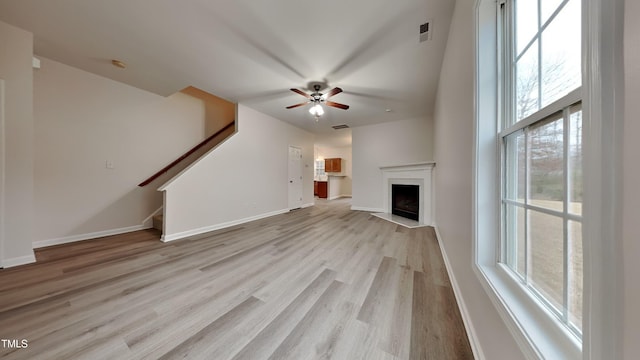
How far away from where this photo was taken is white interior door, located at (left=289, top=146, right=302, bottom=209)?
5.83 meters

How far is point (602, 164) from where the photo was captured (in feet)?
1.38

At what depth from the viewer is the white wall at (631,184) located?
0.34 m

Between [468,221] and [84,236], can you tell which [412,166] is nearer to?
[468,221]

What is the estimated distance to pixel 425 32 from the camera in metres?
2.15

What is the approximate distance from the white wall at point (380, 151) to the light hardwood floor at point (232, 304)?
9.88ft

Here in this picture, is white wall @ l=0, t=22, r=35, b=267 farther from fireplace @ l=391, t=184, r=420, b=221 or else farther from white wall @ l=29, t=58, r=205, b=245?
fireplace @ l=391, t=184, r=420, b=221

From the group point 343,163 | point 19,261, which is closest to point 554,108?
point 19,261

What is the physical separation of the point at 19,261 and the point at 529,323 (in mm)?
4497

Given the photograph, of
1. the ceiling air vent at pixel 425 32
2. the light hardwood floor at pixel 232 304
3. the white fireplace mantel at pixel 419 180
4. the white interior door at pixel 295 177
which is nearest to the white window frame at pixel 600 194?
the light hardwood floor at pixel 232 304

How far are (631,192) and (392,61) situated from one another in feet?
9.39

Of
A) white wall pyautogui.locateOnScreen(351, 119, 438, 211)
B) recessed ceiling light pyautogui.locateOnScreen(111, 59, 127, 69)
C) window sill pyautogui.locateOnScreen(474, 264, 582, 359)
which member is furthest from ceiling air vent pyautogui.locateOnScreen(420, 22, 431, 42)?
recessed ceiling light pyautogui.locateOnScreen(111, 59, 127, 69)

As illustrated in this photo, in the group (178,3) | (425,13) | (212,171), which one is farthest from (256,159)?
(425,13)

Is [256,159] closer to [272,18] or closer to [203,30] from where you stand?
[203,30]

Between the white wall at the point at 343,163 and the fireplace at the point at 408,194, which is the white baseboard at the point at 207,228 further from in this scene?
the white wall at the point at 343,163
